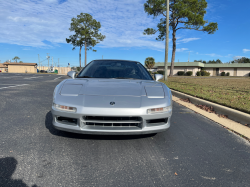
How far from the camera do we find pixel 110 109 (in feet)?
8.11

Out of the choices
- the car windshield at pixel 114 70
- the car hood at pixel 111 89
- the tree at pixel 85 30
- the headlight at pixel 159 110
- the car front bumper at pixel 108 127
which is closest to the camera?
the car front bumper at pixel 108 127

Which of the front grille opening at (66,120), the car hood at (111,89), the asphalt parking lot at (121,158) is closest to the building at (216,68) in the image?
the asphalt parking lot at (121,158)

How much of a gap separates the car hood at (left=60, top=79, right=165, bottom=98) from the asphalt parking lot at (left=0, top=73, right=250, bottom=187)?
A: 733mm

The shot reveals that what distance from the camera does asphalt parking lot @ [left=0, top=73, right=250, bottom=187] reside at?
6.32ft

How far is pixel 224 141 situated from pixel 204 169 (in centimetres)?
114

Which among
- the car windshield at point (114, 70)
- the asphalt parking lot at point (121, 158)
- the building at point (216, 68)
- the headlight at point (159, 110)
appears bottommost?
the asphalt parking lot at point (121, 158)

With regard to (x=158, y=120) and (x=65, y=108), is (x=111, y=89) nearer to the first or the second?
(x=65, y=108)

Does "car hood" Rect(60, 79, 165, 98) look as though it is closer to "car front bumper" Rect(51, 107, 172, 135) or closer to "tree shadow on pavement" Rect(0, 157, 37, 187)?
"car front bumper" Rect(51, 107, 172, 135)

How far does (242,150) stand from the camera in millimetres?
2732

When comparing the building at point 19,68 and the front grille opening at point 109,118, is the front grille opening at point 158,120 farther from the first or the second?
the building at point 19,68

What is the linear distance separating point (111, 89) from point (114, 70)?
118 cm

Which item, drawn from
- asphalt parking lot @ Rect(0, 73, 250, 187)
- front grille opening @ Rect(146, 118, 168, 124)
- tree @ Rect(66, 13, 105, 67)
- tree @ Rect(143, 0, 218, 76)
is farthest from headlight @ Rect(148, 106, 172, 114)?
tree @ Rect(66, 13, 105, 67)

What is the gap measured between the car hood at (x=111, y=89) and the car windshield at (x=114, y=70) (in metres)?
0.59

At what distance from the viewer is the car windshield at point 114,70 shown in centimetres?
380
